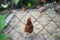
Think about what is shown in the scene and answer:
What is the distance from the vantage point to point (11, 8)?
3.71 meters

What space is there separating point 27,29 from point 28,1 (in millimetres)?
2072

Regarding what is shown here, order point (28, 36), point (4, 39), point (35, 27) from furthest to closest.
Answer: point (35, 27) < point (28, 36) < point (4, 39)

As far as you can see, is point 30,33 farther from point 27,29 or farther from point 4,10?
point 4,10

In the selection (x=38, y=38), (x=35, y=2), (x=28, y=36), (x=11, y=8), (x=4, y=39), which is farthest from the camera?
(x=35, y=2)

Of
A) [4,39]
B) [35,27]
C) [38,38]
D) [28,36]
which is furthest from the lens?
[35,27]

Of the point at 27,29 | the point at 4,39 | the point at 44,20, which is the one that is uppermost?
the point at 4,39

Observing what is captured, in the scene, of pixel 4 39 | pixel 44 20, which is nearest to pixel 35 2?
pixel 44 20

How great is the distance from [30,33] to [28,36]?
0.12 meters

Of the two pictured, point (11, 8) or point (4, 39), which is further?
point (11, 8)

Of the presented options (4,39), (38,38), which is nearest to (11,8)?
(38,38)

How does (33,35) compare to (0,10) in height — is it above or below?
above

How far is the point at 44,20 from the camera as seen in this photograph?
2.84m

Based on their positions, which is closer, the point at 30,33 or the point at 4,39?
the point at 4,39

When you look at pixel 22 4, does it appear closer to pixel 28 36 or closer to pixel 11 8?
pixel 11 8
